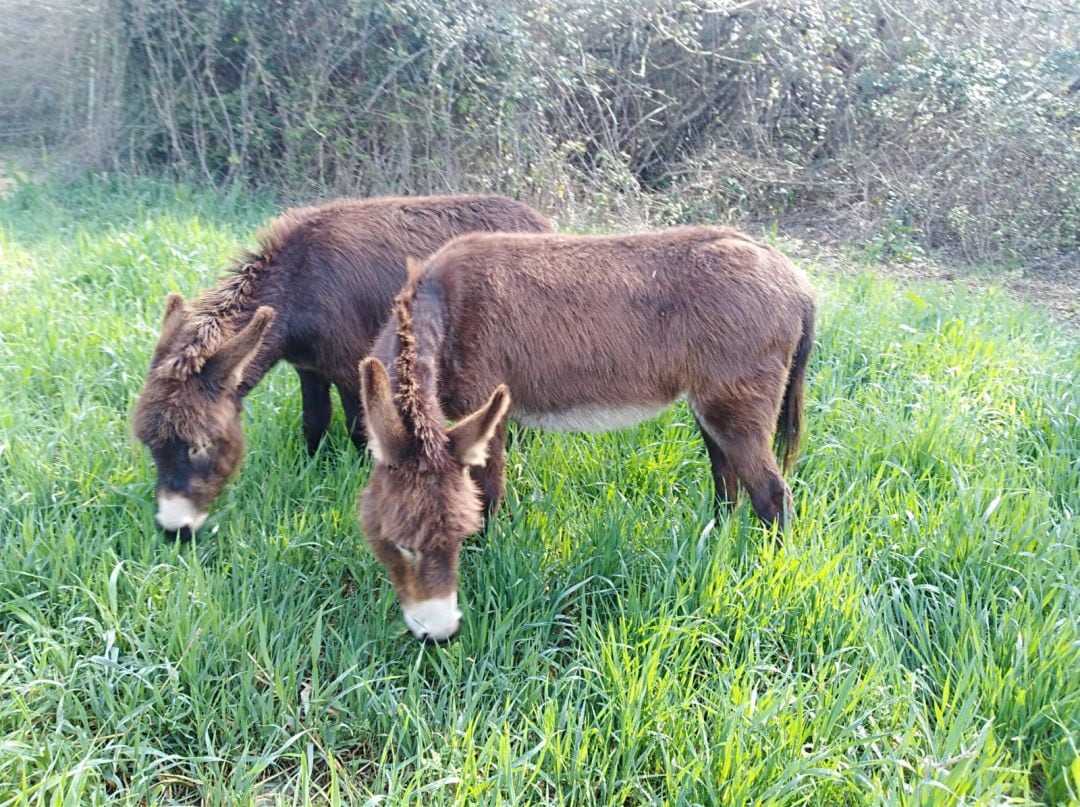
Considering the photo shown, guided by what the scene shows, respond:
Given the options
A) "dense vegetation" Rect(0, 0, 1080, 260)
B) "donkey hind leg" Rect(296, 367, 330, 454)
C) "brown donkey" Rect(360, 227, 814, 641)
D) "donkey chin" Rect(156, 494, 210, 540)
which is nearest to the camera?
"donkey chin" Rect(156, 494, 210, 540)

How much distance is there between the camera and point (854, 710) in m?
2.44

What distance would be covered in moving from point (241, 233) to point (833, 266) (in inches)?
196

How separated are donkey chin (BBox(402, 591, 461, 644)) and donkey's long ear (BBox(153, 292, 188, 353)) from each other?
1641mm

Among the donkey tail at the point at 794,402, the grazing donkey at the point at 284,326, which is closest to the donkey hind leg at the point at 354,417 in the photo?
the grazing donkey at the point at 284,326

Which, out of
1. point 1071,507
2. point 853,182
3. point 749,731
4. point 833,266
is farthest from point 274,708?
point 853,182

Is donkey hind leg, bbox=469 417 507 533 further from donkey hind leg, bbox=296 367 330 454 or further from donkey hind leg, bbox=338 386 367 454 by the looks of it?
donkey hind leg, bbox=296 367 330 454

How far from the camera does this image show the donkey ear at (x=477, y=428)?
8.29 ft

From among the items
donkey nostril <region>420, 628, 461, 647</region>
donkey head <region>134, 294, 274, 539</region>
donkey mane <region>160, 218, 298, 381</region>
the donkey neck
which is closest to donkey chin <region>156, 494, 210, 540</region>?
donkey head <region>134, 294, 274, 539</region>

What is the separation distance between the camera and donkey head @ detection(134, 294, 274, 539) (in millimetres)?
3096

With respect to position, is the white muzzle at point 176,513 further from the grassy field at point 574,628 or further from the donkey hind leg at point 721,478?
the donkey hind leg at point 721,478

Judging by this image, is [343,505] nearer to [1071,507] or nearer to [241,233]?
[1071,507]

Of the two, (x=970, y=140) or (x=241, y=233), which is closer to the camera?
(x=241, y=233)

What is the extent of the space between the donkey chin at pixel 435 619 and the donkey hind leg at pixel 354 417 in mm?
1434

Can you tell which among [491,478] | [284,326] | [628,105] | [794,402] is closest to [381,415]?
[491,478]
